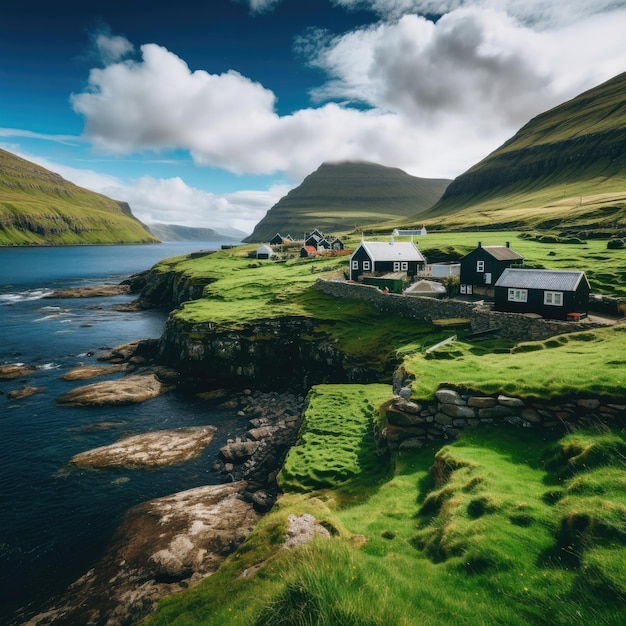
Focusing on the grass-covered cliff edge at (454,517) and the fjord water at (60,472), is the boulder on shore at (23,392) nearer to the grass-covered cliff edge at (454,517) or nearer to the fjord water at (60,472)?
the fjord water at (60,472)

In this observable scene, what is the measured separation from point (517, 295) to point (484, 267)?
13679 millimetres

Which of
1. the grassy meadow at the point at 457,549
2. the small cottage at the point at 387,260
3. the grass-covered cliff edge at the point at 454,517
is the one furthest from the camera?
the small cottage at the point at 387,260

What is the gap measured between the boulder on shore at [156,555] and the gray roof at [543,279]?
104ft

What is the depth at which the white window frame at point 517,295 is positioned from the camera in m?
37.8

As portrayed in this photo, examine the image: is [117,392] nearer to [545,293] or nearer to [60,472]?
[60,472]

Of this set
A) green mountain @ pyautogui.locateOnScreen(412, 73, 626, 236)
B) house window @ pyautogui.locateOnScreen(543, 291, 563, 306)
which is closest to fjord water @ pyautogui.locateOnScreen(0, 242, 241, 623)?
house window @ pyautogui.locateOnScreen(543, 291, 563, 306)

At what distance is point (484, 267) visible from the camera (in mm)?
50875

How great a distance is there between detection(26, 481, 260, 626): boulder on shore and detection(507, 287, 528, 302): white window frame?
30768 mm

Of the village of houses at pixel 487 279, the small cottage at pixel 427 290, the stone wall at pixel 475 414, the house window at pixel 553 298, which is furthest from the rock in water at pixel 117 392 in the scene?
the house window at pixel 553 298

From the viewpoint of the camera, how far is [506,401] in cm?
1892

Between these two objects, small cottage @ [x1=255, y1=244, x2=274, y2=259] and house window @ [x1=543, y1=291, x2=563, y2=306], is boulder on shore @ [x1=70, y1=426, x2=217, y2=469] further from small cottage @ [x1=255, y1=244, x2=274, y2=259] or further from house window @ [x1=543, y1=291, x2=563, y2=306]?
small cottage @ [x1=255, y1=244, x2=274, y2=259]

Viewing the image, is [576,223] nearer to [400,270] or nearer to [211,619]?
[400,270]

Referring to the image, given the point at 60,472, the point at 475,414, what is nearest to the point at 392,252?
the point at 475,414

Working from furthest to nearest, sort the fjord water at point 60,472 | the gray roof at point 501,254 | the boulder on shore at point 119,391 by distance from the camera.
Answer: the gray roof at point 501,254
the boulder on shore at point 119,391
the fjord water at point 60,472
